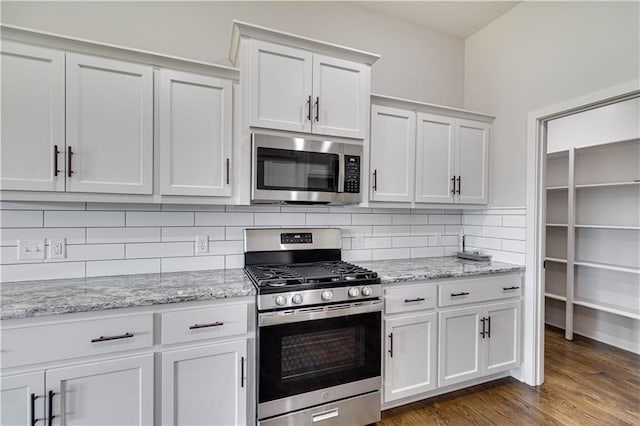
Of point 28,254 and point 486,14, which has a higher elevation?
point 486,14

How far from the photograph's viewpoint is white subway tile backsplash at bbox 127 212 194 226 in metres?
2.03

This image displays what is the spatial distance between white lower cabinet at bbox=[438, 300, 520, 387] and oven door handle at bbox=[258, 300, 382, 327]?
25.8 inches

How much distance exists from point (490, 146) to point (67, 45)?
10.2ft

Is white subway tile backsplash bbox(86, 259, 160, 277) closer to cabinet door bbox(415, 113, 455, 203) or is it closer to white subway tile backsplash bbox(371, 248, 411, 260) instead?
white subway tile backsplash bbox(371, 248, 411, 260)

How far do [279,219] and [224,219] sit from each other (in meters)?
0.40

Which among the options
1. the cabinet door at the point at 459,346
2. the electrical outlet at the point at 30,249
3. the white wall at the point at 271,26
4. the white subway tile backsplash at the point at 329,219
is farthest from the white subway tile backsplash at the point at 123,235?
the cabinet door at the point at 459,346

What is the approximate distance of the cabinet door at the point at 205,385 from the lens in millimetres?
1577

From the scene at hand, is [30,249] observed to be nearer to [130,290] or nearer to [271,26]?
[130,290]

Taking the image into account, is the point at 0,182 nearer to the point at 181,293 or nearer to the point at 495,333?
the point at 181,293

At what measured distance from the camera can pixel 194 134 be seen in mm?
1892

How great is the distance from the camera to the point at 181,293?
1.60m

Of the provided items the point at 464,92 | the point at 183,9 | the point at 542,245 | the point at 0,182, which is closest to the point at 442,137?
the point at 464,92

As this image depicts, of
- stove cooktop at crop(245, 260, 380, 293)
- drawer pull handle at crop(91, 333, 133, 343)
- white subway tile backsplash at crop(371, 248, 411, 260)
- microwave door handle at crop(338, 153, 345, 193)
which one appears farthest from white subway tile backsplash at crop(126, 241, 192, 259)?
white subway tile backsplash at crop(371, 248, 411, 260)

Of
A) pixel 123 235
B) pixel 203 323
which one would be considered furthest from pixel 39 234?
pixel 203 323
